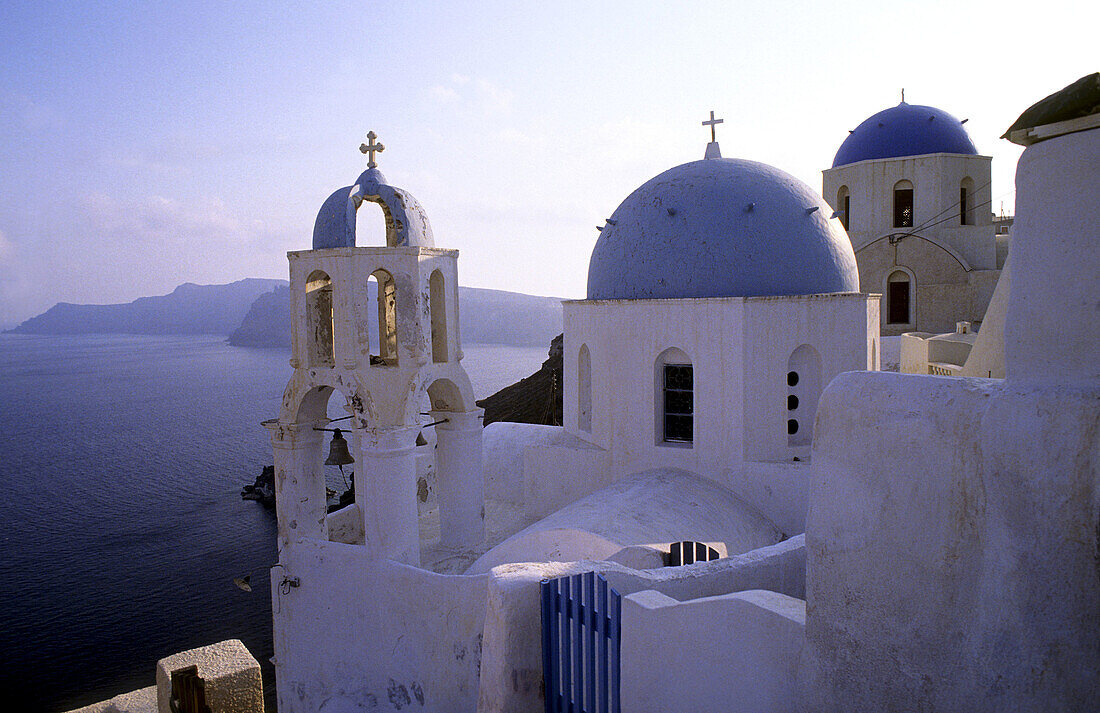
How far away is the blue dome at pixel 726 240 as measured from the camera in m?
10.2

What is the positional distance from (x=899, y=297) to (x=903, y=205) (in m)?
2.71

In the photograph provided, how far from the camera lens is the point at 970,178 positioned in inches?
831

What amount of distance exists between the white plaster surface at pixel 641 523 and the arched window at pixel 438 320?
2.34 metres

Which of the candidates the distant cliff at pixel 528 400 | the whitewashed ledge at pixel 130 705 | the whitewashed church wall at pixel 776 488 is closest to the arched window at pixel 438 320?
the whitewashed church wall at pixel 776 488

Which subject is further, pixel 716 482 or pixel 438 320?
pixel 716 482

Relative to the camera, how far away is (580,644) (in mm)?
5195

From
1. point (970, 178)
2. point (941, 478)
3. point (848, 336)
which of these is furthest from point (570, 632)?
point (970, 178)

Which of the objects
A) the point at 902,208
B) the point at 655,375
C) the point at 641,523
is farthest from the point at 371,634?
the point at 902,208

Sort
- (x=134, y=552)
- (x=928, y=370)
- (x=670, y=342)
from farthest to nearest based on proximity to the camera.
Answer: (x=134, y=552), (x=928, y=370), (x=670, y=342)

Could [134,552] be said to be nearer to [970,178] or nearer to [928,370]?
[928,370]

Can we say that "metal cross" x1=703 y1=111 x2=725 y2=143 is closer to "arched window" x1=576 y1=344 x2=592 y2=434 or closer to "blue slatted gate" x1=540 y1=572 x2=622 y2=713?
Answer: "arched window" x1=576 y1=344 x2=592 y2=434

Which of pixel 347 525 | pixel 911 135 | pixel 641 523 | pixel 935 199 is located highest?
pixel 911 135

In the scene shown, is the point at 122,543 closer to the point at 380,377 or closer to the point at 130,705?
the point at 130,705

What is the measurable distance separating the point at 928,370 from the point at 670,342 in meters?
7.54
